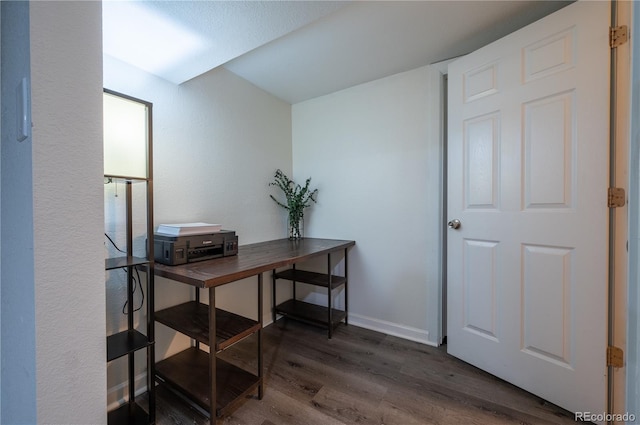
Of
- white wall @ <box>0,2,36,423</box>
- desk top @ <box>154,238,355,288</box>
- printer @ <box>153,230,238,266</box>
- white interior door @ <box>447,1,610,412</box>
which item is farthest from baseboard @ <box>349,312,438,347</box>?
white wall @ <box>0,2,36,423</box>

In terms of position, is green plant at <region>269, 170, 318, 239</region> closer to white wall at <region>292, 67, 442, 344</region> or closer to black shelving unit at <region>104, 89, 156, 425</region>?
white wall at <region>292, 67, 442, 344</region>

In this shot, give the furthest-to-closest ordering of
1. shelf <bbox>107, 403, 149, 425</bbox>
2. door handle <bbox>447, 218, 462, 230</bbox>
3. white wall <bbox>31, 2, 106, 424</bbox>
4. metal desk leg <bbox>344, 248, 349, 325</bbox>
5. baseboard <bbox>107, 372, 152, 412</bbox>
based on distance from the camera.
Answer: metal desk leg <bbox>344, 248, 349, 325</bbox>
door handle <bbox>447, 218, 462, 230</bbox>
baseboard <bbox>107, 372, 152, 412</bbox>
shelf <bbox>107, 403, 149, 425</bbox>
white wall <bbox>31, 2, 106, 424</bbox>

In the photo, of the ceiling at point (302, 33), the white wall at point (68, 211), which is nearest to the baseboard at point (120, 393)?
the white wall at point (68, 211)

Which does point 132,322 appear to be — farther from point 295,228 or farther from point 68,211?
point 295,228

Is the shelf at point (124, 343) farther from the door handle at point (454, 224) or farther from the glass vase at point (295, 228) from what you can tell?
the door handle at point (454, 224)

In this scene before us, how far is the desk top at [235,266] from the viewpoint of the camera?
47.6 inches

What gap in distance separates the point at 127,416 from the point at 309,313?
1.39 metres

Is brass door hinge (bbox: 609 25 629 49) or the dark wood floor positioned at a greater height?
brass door hinge (bbox: 609 25 629 49)

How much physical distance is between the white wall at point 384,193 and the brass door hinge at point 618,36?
3.02 ft

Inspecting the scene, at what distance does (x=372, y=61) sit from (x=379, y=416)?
230cm

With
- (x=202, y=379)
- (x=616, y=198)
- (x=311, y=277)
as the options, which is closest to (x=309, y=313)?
(x=311, y=277)

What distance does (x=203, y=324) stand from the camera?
144cm

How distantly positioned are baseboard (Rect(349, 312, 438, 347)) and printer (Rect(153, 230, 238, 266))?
1.37 meters

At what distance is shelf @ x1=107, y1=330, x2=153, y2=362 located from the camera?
3.74 feet
